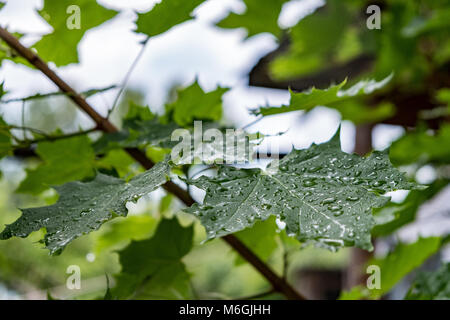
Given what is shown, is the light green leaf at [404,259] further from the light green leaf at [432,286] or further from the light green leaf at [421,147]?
the light green leaf at [421,147]

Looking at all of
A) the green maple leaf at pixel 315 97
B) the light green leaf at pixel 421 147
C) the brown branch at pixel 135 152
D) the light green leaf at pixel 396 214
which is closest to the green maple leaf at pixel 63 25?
the brown branch at pixel 135 152

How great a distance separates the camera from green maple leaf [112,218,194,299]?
0.44 metres

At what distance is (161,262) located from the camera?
45 cm

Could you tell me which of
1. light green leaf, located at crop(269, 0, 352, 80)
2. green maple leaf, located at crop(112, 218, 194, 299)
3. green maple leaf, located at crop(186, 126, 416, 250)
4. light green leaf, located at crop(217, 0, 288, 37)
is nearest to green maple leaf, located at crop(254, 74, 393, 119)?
green maple leaf, located at crop(186, 126, 416, 250)

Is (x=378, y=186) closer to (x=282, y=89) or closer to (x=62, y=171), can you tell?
(x=62, y=171)

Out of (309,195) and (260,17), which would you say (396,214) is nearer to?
(309,195)

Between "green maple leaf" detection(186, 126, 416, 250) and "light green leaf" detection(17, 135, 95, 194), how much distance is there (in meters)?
0.22

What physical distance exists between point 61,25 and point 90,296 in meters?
0.27

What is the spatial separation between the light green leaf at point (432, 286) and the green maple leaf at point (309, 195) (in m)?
0.22

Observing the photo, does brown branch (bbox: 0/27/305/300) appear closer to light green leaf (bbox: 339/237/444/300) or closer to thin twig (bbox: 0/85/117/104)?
thin twig (bbox: 0/85/117/104)

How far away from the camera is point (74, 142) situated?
0.45 metres

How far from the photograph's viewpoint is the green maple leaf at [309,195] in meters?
0.22
